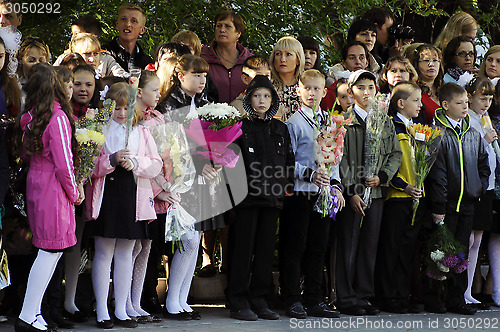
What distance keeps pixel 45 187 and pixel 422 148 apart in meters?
3.77

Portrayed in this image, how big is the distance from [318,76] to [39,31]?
137 inches

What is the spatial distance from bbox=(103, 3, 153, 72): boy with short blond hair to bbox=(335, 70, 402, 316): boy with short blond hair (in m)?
2.50

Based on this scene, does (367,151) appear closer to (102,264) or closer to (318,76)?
(318,76)

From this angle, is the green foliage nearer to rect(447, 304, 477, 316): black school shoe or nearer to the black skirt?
the black skirt

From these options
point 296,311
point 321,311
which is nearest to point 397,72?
point 321,311

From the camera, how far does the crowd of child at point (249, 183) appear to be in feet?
21.8

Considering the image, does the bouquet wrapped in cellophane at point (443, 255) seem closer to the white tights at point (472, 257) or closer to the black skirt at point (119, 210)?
the white tights at point (472, 257)

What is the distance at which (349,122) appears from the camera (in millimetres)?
8023

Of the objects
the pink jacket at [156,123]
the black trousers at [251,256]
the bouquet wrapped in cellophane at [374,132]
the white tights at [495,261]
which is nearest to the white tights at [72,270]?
the pink jacket at [156,123]

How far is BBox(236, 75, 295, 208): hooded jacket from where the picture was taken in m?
7.61

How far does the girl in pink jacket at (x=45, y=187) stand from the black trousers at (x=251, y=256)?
5.63 ft

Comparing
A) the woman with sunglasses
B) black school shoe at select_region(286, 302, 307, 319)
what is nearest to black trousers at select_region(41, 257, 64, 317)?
black school shoe at select_region(286, 302, 307, 319)

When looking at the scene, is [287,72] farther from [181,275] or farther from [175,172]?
[181,275]

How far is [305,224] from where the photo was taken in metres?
7.92
